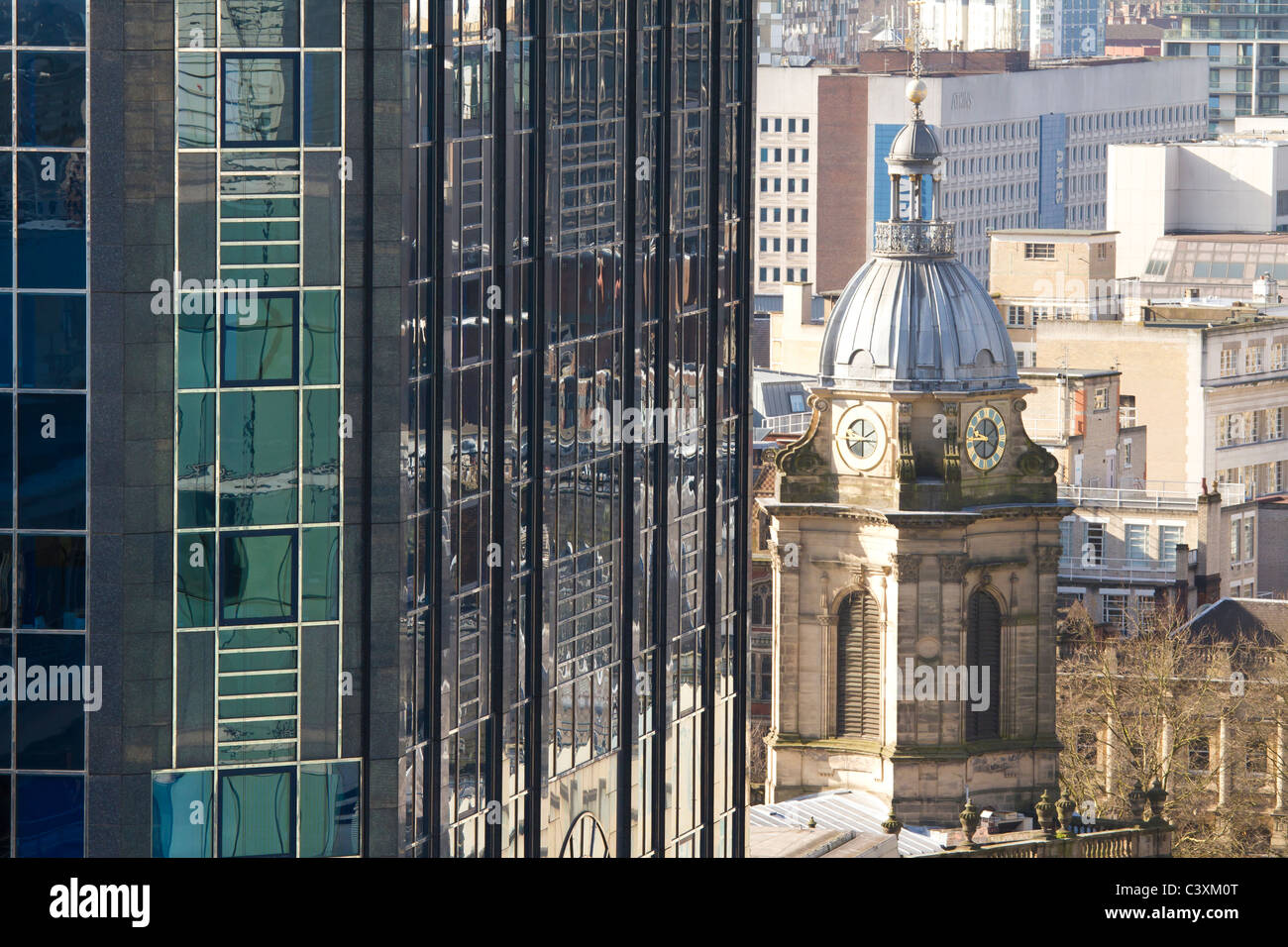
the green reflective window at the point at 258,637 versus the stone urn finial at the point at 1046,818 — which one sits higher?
the green reflective window at the point at 258,637

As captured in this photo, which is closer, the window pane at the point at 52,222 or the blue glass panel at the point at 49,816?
the window pane at the point at 52,222

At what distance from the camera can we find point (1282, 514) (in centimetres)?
17275

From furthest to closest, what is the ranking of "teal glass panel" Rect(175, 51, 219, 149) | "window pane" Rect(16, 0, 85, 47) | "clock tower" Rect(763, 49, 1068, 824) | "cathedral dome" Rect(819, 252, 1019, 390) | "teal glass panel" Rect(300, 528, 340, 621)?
"cathedral dome" Rect(819, 252, 1019, 390) < "clock tower" Rect(763, 49, 1068, 824) < "teal glass panel" Rect(300, 528, 340, 621) < "teal glass panel" Rect(175, 51, 219, 149) < "window pane" Rect(16, 0, 85, 47)

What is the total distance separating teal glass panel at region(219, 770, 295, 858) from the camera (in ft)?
183

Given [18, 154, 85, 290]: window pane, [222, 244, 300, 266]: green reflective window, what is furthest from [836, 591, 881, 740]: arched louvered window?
[18, 154, 85, 290]: window pane

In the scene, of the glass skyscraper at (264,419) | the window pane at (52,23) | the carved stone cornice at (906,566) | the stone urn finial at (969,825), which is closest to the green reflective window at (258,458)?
the glass skyscraper at (264,419)

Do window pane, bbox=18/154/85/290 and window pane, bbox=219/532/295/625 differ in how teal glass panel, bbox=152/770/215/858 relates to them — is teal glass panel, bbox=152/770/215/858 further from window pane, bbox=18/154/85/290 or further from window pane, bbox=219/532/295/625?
window pane, bbox=18/154/85/290

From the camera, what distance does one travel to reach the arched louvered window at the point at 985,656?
122000 millimetres

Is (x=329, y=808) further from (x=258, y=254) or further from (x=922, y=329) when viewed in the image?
(x=922, y=329)

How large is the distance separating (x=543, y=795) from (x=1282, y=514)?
111519mm

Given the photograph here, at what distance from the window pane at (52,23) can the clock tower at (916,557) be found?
6895 centimetres

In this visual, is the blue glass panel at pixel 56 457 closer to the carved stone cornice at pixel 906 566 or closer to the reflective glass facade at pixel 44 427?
the reflective glass facade at pixel 44 427

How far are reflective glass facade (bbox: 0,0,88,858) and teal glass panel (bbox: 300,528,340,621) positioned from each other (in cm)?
382
